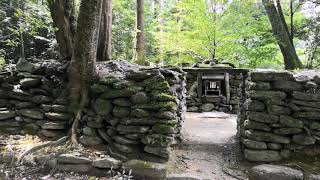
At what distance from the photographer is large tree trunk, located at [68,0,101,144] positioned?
4969mm

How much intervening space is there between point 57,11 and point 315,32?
8.43m

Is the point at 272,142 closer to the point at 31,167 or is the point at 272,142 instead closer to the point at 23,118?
the point at 31,167

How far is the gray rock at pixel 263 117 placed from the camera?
4.59m

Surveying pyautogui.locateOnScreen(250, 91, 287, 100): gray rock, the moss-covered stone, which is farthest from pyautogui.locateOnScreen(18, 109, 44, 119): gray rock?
pyautogui.locateOnScreen(250, 91, 287, 100): gray rock

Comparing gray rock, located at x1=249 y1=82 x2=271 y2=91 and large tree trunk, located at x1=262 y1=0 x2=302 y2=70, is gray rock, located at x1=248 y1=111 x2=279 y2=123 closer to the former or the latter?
gray rock, located at x1=249 y1=82 x2=271 y2=91

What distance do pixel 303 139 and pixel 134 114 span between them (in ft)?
8.88

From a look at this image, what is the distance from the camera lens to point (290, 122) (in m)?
4.50

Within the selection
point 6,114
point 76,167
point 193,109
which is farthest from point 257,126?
point 193,109

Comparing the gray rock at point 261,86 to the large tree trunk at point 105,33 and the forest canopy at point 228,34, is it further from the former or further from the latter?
the forest canopy at point 228,34

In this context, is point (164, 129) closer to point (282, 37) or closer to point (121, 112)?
point (121, 112)

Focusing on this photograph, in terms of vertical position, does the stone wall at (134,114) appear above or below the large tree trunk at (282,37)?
below

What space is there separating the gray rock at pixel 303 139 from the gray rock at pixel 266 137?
0.38ft

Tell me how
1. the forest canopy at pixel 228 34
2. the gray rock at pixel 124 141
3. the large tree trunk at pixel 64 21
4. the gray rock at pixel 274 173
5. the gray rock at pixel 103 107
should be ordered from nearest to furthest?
the gray rock at pixel 274 173 < the gray rock at pixel 124 141 < the gray rock at pixel 103 107 < the large tree trunk at pixel 64 21 < the forest canopy at pixel 228 34

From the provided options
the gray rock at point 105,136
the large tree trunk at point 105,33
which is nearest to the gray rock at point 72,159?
the gray rock at point 105,136
